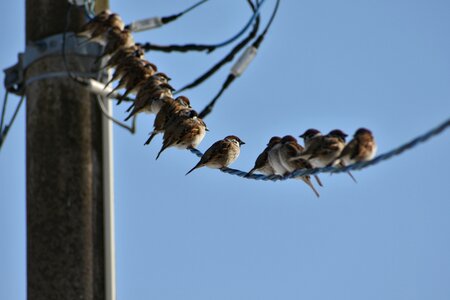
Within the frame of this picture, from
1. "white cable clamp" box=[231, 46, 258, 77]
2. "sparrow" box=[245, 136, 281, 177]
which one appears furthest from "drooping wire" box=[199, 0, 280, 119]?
"sparrow" box=[245, 136, 281, 177]

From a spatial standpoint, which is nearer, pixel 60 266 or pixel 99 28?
pixel 60 266

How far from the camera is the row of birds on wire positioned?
5.89 metres

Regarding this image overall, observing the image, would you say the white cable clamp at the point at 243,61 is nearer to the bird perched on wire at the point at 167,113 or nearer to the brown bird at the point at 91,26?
the brown bird at the point at 91,26

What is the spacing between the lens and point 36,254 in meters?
7.24

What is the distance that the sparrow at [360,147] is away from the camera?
224 inches

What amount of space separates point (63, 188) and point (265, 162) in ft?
4.87

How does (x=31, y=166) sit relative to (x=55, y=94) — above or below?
below

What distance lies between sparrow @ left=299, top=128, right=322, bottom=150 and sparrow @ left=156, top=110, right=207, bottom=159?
1.06 metres

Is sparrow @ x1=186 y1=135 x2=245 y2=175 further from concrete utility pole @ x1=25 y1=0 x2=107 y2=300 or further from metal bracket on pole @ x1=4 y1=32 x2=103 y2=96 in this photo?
metal bracket on pole @ x1=4 y1=32 x2=103 y2=96

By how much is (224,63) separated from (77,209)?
2140mm

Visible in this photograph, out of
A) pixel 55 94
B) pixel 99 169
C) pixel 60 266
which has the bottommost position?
pixel 60 266

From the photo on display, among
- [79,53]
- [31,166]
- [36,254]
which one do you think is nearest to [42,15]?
[79,53]

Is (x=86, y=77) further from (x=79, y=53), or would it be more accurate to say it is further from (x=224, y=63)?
(x=224, y=63)

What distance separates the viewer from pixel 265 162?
6570mm
